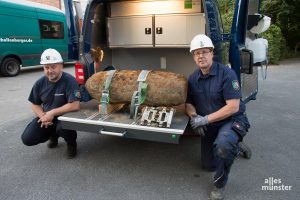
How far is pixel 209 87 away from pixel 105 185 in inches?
58.2

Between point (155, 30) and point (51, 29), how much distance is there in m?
9.53

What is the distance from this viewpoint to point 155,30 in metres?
4.93

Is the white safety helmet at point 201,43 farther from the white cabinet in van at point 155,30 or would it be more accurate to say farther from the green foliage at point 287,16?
the green foliage at point 287,16

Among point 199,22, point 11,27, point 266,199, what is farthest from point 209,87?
point 11,27

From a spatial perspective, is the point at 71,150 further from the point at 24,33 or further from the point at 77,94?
A: the point at 24,33

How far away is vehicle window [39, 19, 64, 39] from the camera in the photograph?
41.9ft

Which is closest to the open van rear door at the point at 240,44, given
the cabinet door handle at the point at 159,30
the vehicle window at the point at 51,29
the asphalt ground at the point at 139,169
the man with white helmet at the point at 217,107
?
the man with white helmet at the point at 217,107

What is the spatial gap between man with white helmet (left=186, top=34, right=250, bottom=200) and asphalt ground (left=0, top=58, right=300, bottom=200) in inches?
16.2

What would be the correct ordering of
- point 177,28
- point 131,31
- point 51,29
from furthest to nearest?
point 51,29
point 131,31
point 177,28

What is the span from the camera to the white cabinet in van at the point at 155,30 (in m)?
4.70

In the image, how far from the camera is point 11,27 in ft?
36.9

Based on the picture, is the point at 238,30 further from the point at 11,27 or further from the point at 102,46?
the point at 11,27

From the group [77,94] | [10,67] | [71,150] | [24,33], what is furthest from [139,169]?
[24,33]

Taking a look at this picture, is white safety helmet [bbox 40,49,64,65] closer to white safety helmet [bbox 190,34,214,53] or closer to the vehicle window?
white safety helmet [bbox 190,34,214,53]
